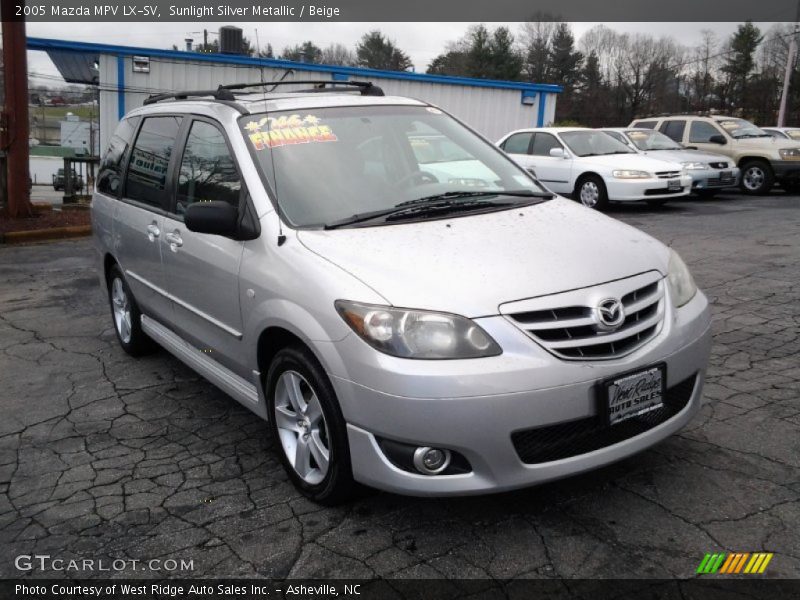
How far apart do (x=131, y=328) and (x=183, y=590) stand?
293cm

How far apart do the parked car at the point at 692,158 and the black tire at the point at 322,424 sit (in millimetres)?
11981

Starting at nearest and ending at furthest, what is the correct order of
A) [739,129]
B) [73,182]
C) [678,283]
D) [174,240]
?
[678,283] < [174,240] < [73,182] < [739,129]

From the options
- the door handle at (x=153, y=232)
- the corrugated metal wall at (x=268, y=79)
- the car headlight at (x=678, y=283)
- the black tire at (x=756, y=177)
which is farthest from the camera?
the corrugated metal wall at (x=268, y=79)

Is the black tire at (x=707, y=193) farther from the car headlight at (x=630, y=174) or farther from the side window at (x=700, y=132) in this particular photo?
the car headlight at (x=630, y=174)

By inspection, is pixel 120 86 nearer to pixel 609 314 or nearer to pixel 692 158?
pixel 692 158

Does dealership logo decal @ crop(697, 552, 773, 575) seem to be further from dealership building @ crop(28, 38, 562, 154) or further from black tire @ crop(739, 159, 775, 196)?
black tire @ crop(739, 159, 775, 196)

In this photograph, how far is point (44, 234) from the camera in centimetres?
1075

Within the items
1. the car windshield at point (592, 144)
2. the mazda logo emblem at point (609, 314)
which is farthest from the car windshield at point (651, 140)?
the mazda logo emblem at point (609, 314)

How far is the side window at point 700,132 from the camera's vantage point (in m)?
16.0

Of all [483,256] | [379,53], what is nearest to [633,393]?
[483,256]

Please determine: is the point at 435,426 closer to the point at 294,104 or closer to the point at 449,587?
the point at 449,587

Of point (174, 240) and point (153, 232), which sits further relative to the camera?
point (153, 232)

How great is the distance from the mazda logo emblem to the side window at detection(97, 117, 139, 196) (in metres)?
3.73

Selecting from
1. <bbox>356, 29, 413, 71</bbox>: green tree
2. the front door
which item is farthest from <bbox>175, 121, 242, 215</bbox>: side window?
<bbox>356, 29, 413, 71</bbox>: green tree
